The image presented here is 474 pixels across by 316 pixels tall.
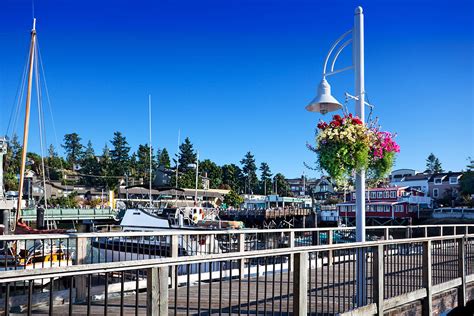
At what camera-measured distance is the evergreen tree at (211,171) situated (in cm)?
11306

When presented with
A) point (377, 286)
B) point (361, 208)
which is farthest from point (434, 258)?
point (377, 286)

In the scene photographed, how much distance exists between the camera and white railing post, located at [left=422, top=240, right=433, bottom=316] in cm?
723

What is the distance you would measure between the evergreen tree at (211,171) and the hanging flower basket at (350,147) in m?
105

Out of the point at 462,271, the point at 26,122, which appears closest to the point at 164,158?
the point at 26,122

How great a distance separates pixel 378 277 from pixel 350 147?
1979 millimetres

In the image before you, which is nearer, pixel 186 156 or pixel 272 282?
pixel 272 282

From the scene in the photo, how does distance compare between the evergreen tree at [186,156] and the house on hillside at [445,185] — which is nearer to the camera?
the house on hillside at [445,185]

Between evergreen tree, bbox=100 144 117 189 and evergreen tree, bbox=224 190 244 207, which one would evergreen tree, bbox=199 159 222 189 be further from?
evergreen tree, bbox=100 144 117 189

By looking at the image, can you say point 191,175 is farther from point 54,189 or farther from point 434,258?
point 434,258

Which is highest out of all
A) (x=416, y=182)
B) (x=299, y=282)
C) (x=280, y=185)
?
(x=416, y=182)

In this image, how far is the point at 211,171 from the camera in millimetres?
114188

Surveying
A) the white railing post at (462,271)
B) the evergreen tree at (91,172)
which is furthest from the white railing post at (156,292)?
the evergreen tree at (91,172)

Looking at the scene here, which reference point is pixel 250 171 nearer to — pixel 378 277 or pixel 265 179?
pixel 265 179

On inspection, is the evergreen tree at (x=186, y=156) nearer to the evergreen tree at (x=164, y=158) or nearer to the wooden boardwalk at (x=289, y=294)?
the evergreen tree at (x=164, y=158)
